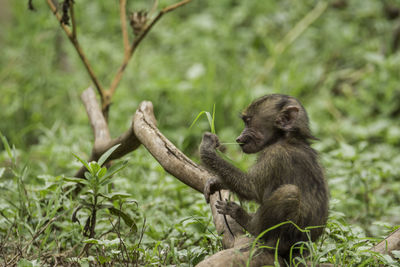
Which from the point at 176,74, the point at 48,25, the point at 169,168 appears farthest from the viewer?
the point at 176,74

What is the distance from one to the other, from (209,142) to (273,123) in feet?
1.65

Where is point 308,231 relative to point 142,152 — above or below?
above

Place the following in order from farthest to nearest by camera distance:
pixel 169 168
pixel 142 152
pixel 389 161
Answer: pixel 389 161
pixel 142 152
pixel 169 168

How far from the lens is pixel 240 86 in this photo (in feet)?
25.8

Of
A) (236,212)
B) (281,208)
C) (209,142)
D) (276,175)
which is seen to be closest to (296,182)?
(276,175)

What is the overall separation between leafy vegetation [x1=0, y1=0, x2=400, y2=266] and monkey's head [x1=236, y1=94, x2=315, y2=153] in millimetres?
229

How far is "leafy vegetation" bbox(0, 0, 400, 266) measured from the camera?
3.45m

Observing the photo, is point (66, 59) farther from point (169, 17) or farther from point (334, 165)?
point (334, 165)

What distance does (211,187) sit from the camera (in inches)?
129

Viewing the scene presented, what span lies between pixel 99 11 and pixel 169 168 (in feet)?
28.4

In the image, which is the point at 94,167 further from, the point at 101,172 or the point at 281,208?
the point at 281,208

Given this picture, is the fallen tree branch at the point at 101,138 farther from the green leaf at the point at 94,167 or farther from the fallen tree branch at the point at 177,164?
the green leaf at the point at 94,167

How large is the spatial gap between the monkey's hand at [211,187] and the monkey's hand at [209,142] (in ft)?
0.78

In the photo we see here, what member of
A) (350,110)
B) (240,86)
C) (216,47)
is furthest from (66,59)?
(350,110)
